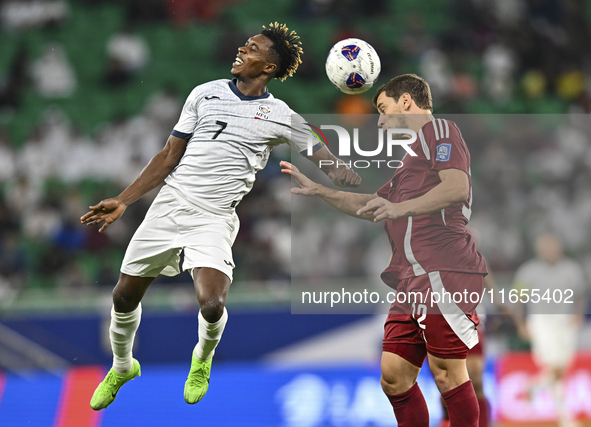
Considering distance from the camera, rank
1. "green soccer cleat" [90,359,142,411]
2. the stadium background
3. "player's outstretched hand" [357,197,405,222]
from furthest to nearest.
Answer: the stadium background < "green soccer cleat" [90,359,142,411] < "player's outstretched hand" [357,197,405,222]

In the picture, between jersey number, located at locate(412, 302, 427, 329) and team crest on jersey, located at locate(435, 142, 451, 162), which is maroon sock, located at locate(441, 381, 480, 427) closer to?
jersey number, located at locate(412, 302, 427, 329)

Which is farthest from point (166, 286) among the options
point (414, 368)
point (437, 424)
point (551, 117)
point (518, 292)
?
point (551, 117)

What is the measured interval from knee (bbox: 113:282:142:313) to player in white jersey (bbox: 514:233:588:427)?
615 cm

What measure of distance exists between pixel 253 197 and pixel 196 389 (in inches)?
272

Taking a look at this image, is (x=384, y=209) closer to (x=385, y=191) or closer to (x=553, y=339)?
(x=385, y=191)

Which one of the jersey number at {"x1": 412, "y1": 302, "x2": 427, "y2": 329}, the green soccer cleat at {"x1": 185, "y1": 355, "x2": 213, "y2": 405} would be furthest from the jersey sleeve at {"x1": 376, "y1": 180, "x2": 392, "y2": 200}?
the green soccer cleat at {"x1": 185, "y1": 355, "x2": 213, "y2": 405}

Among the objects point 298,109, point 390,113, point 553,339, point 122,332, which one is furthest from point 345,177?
point 298,109

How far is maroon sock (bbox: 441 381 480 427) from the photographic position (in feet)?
15.6

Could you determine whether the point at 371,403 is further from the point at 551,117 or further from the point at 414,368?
the point at 551,117

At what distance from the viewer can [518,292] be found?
10.3 meters

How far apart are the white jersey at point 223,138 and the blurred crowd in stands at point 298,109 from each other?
5504 millimetres

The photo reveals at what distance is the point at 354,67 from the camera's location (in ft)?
17.9

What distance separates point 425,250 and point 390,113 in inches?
36.4

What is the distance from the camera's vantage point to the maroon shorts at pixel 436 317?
474 centimetres
